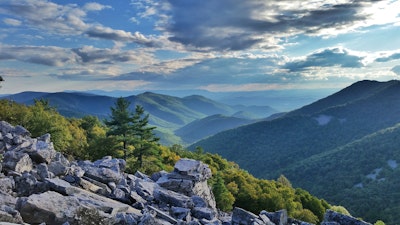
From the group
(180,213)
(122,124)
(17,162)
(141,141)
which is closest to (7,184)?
(17,162)

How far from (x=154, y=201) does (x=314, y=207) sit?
90.4 m

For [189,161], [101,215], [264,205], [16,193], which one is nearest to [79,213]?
[101,215]

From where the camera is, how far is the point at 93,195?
2438 centimetres

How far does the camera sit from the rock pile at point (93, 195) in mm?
18656

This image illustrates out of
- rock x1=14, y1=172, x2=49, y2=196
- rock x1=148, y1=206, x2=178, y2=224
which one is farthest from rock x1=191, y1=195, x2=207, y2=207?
rock x1=14, y1=172, x2=49, y2=196

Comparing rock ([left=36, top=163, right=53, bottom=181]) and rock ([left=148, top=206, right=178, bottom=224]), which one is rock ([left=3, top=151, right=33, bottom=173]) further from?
rock ([left=148, top=206, right=178, bottom=224])

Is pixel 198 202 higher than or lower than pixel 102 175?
lower

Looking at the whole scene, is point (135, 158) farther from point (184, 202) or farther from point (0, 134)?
point (184, 202)

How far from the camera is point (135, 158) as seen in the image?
55531mm

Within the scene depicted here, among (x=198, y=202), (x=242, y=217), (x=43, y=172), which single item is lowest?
(x=198, y=202)

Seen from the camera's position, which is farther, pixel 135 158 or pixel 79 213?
pixel 135 158

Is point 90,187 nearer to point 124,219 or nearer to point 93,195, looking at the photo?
point 93,195

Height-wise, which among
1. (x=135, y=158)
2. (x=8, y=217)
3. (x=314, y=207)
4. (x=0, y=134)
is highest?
(x=0, y=134)

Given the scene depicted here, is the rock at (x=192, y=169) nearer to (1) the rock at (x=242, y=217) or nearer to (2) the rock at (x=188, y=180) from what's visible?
(2) the rock at (x=188, y=180)
